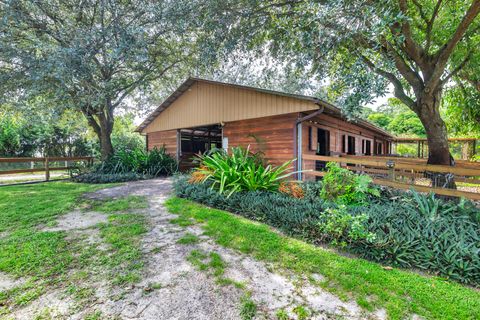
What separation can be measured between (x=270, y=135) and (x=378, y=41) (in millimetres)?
4068

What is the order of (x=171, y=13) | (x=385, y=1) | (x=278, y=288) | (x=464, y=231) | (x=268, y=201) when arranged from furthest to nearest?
(x=171, y=13), (x=268, y=201), (x=385, y=1), (x=464, y=231), (x=278, y=288)

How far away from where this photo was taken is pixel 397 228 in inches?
111

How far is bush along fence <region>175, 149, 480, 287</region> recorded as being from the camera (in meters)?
2.38

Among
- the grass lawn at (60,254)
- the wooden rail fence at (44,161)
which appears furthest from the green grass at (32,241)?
the wooden rail fence at (44,161)

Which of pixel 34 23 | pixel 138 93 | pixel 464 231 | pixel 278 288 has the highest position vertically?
Result: pixel 34 23

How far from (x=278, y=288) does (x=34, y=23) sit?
36.7ft

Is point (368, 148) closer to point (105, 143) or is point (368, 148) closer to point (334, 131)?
point (334, 131)

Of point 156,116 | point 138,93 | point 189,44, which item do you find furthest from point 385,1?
point 138,93

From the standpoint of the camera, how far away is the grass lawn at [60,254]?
1954 mm

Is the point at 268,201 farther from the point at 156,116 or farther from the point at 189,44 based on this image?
the point at 156,116

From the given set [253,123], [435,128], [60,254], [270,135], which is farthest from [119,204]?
[435,128]

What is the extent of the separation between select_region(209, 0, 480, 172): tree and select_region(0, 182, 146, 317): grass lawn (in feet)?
13.5

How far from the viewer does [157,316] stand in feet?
5.43

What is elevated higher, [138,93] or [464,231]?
[138,93]
